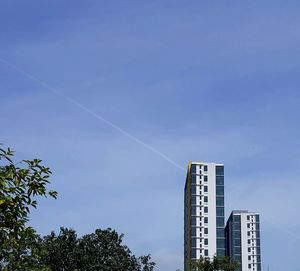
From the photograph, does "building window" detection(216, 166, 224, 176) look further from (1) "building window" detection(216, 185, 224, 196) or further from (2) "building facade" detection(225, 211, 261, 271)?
(2) "building facade" detection(225, 211, 261, 271)

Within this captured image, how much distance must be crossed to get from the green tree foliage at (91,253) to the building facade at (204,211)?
72396 millimetres

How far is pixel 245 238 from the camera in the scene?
166 metres

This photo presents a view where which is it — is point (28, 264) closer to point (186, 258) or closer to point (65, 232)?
point (65, 232)

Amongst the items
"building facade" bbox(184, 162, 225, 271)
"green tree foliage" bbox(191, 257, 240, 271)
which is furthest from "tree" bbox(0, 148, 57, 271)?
"building facade" bbox(184, 162, 225, 271)

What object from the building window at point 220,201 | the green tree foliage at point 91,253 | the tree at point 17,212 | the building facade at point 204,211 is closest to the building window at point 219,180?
the building facade at point 204,211

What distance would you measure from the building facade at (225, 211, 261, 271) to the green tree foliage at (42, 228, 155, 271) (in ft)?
355

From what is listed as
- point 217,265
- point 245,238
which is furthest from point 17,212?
point 245,238

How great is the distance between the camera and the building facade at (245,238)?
164125mm

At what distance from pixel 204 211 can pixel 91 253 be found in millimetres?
77712

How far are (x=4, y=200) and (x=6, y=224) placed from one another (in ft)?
1.74

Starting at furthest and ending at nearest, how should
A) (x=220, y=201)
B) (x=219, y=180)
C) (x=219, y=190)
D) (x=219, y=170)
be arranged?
(x=219, y=170), (x=219, y=180), (x=219, y=190), (x=220, y=201)

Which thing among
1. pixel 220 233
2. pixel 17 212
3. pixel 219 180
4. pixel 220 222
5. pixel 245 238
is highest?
pixel 219 180

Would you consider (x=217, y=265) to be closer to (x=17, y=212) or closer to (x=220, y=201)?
(x=17, y=212)

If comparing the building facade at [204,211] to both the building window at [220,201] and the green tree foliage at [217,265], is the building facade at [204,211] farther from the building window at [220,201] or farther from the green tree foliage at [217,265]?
the green tree foliage at [217,265]
